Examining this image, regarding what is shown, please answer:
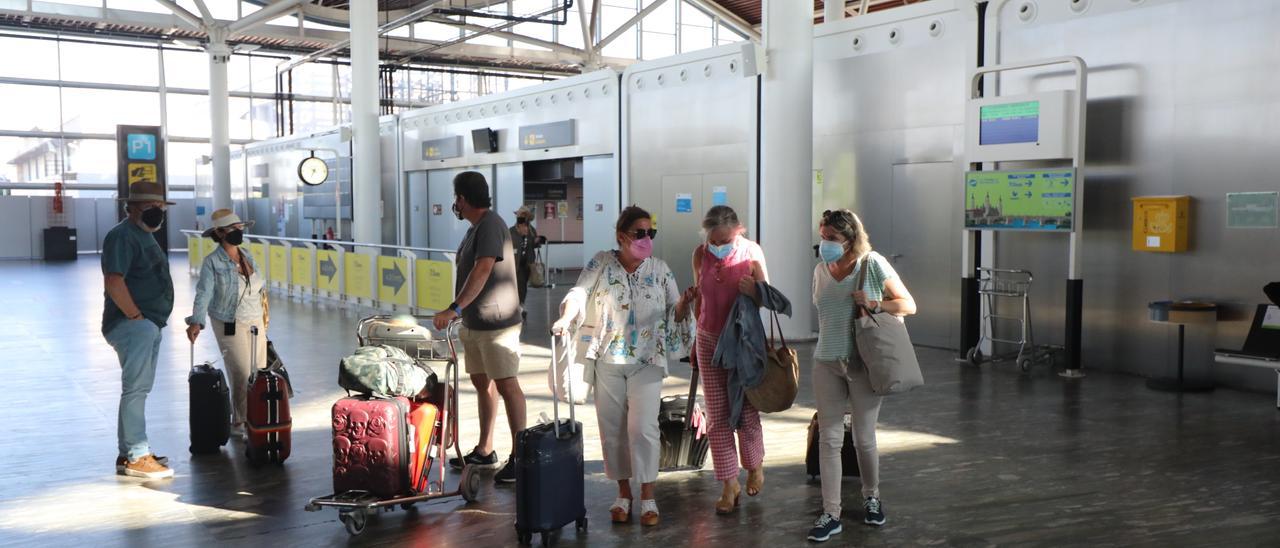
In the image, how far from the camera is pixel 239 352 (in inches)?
257

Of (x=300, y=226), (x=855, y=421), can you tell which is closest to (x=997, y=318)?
(x=855, y=421)

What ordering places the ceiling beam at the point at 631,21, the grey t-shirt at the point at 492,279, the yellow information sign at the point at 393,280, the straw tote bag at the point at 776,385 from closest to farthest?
the straw tote bag at the point at 776,385 < the grey t-shirt at the point at 492,279 < the yellow information sign at the point at 393,280 < the ceiling beam at the point at 631,21

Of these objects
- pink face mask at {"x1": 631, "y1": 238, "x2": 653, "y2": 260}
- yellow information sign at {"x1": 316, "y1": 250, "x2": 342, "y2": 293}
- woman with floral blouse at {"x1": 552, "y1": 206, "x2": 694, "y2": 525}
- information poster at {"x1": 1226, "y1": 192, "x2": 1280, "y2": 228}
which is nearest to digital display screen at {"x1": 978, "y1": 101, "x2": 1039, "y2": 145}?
information poster at {"x1": 1226, "y1": 192, "x2": 1280, "y2": 228}

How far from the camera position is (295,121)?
Answer: 109 feet

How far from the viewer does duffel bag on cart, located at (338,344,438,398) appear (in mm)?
4816

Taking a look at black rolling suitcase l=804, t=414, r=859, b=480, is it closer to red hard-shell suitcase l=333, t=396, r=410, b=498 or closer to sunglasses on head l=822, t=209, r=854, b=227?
sunglasses on head l=822, t=209, r=854, b=227

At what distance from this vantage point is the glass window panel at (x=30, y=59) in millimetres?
29641

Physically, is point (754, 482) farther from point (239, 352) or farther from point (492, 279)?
point (239, 352)

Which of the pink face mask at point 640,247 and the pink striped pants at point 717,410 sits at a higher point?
the pink face mask at point 640,247

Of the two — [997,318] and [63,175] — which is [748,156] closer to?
[997,318]

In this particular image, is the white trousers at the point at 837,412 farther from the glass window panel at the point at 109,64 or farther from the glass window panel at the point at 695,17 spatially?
the glass window panel at the point at 109,64

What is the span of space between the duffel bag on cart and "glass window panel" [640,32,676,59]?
91.4 ft

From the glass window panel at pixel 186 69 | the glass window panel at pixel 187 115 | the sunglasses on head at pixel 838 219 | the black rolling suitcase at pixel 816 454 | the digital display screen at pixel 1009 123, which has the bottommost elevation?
the black rolling suitcase at pixel 816 454

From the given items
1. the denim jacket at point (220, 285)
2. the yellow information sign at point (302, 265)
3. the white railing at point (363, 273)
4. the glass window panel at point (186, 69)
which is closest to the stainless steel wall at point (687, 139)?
the white railing at point (363, 273)
